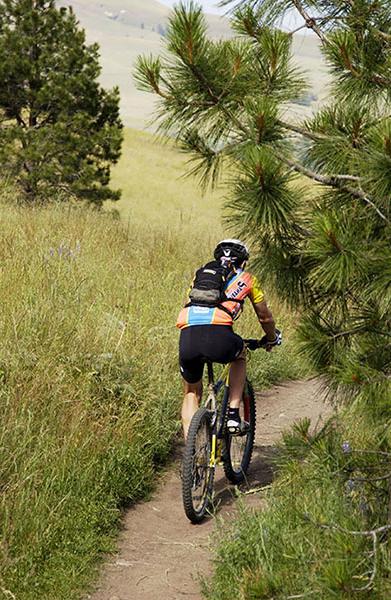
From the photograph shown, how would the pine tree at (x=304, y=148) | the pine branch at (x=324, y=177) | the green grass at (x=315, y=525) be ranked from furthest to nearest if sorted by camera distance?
the pine branch at (x=324, y=177), the pine tree at (x=304, y=148), the green grass at (x=315, y=525)

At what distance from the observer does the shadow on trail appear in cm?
634

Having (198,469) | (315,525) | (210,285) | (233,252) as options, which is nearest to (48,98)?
(233,252)

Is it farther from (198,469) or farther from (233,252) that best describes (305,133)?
(198,469)

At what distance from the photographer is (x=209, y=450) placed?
603 cm

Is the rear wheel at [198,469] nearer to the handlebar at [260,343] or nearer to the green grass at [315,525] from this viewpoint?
the green grass at [315,525]

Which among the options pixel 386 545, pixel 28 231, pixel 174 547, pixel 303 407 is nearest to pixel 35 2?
pixel 28 231

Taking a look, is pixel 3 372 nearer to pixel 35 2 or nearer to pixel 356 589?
pixel 356 589

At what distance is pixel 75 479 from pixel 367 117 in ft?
9.45

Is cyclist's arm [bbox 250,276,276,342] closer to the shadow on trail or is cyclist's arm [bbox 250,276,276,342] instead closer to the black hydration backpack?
the black hydration backpack

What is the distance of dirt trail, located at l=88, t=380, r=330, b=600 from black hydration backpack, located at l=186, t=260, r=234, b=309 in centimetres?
95

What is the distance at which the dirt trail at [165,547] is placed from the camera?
191 inches

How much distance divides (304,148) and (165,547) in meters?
2.66

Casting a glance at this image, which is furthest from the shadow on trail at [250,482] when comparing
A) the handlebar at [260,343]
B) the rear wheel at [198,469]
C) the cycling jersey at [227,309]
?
the cycling jersey at [227,309]

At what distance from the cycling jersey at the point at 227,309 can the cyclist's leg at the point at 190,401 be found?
1.54 feet
